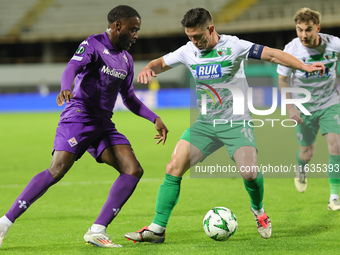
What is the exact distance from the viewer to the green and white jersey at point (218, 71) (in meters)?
5.31

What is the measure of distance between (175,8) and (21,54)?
9.84m

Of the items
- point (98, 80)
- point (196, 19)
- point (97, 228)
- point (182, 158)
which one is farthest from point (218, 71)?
point (97, 228)

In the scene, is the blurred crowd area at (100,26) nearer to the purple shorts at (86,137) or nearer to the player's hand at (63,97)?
the purple shorts at (86,137)

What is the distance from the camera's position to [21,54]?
35719 mm

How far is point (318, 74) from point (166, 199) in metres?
2.93

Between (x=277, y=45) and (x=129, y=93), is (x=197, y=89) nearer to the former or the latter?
(x=129, y=93)

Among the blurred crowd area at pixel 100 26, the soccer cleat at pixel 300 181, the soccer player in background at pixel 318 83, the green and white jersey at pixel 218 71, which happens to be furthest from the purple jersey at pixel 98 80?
the blurred crowd area at pixel 100 26

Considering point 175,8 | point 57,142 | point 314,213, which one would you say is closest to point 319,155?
point 314,213

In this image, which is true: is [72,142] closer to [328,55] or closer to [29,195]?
[29,195]

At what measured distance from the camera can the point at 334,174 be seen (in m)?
6.91

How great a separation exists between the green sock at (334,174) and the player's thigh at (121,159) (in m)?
2.77

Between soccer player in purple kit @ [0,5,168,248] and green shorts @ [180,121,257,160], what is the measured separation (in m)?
0.62

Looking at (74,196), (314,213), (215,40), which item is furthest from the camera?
(74,196)

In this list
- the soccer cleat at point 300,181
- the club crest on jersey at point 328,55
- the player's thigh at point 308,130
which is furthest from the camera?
the soccer cleat at point 300,181
